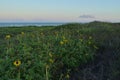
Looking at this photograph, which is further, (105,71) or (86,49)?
(86,49)

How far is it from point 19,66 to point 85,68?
1.76 m

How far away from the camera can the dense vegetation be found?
6245 mm

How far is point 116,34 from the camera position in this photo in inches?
356

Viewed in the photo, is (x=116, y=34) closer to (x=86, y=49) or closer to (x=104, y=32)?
(x=104, y=32)

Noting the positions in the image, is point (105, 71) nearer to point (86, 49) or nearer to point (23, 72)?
point (86, 49)

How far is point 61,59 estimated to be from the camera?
23.4 ft

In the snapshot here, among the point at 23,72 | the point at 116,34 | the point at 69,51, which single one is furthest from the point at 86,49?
the point at 23,72

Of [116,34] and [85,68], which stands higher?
[116,34]

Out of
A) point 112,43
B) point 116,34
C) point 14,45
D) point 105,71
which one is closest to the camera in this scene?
point 105,71

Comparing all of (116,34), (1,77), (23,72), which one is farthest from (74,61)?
(116,34)

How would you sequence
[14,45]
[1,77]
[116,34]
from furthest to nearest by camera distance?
[116,34], [14,45], [1,77]

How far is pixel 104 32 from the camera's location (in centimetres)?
950

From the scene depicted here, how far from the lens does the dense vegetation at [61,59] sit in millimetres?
6245

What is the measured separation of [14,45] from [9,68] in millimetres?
1414
